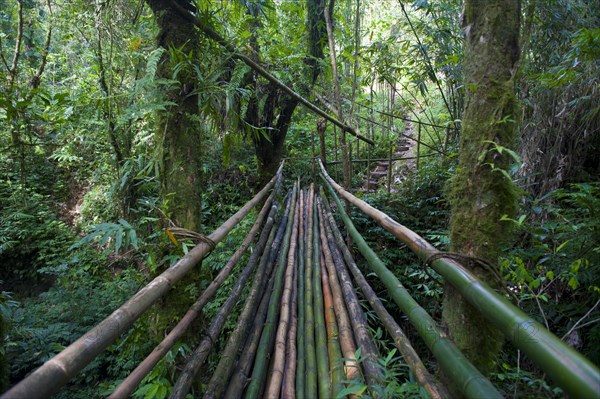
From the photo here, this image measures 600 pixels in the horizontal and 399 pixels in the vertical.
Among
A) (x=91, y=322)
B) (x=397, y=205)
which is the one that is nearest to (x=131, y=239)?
(x=91, y=322)

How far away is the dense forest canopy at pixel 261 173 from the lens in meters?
1.04

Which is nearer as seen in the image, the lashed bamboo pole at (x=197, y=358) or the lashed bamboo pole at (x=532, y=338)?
the lashed bamboo pole at (x=532, y=338)

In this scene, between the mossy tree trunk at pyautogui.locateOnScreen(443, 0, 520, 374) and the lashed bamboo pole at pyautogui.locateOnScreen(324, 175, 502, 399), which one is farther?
the mossy tree trunk at pyautogui.locateOnScreen(443, 0, 520, 374)

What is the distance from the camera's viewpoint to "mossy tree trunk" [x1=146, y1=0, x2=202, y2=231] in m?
1.72

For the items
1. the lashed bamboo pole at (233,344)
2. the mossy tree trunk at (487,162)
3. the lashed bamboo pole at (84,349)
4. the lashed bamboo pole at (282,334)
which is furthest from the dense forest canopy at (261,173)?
the lashed bamboo pole at (282,334)

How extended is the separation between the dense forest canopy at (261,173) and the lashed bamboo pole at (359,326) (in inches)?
2.6

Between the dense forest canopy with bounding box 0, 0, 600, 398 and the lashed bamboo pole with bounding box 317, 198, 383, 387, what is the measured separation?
7 centimetres

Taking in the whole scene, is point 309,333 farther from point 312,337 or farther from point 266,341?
point 266,341

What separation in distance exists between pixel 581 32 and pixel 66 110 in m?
3.03

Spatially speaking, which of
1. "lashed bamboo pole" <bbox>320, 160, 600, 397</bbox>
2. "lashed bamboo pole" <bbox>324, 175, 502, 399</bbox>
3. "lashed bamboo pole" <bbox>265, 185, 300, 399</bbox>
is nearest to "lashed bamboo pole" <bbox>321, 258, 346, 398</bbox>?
"lashed bamboo pole" <bbox>265, 185, 300, 399</bbox>

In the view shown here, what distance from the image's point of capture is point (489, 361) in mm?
1003

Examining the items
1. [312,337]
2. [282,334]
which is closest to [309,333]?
[312,337]

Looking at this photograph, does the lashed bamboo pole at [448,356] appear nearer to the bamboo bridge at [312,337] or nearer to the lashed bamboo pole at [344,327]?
the bamboo bridge at [312,337]

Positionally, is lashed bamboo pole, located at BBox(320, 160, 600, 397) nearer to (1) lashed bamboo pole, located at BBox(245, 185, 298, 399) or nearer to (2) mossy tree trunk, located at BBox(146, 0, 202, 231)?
(1) lashed bamboo pole, located at BBox(245, 185, 298, 399)
